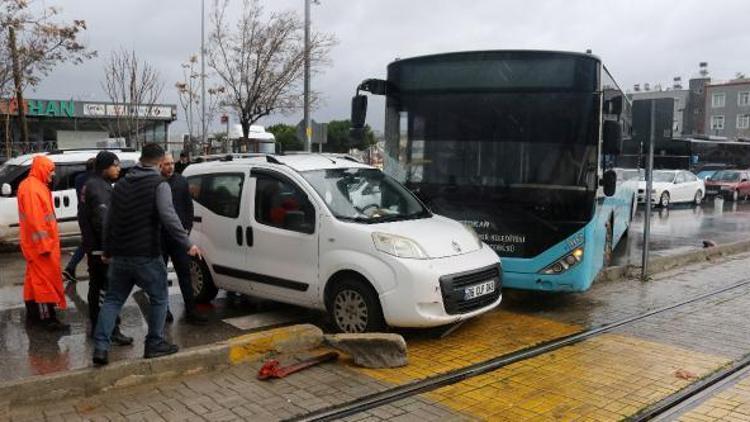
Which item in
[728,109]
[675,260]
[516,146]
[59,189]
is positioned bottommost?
[675,260]

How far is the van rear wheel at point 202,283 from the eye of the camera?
7.98 metres

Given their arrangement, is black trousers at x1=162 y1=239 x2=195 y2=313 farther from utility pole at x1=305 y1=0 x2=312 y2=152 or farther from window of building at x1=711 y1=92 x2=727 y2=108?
window of building at x1=711 y1=92 x2=727 y2=108

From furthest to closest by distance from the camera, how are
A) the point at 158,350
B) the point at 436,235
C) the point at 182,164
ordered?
1. the point at 182,164
2. the point at 436,235
3. the point at 158,350

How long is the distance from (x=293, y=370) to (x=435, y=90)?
411cm

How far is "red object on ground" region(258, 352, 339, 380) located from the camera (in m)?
5.64

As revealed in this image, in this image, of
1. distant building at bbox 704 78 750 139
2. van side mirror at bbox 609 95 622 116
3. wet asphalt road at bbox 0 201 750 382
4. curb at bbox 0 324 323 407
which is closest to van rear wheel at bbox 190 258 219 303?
wet asphalt road at bbox 0 201 750 382

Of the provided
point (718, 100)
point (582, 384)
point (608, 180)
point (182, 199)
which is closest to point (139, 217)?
point (182, 199)

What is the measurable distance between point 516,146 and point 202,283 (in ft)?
13.2

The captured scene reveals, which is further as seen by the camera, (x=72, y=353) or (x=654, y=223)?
(x=654, y=223)

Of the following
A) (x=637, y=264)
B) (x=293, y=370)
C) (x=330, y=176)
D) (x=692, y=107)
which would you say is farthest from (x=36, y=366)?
(x=692, y=107)

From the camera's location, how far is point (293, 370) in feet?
19.0

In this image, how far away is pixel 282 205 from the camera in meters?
7.21

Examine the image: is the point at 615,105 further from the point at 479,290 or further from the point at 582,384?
the point at 582,384

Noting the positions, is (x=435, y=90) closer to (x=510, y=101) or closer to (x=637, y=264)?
(x=510, y=101)
